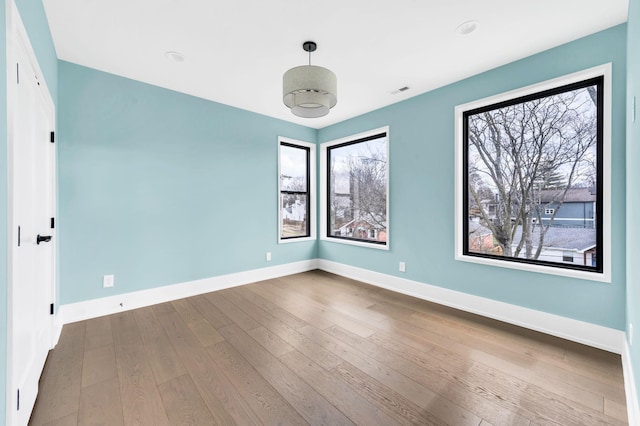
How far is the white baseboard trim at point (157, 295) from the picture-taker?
2859 mm

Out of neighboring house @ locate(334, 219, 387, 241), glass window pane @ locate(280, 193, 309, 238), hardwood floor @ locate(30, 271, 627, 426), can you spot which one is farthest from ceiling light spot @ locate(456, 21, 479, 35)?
glass window pane @ locate(280, 193, 309, 238)

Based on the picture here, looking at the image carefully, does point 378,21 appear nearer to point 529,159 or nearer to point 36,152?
point 529,159

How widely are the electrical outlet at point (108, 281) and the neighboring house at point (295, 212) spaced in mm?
2443

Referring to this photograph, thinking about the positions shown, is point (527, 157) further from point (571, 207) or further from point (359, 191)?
point (359, 191)

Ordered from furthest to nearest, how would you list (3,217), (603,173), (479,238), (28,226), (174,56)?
(479,238)
(174,56)
(603,173)
(28,226)
(3,217)

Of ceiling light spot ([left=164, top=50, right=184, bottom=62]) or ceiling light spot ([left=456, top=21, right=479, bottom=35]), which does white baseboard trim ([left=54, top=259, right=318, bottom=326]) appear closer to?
ceiling light spot ([left=164, top=50, right=184, bottom=62])

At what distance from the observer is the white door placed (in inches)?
49.6

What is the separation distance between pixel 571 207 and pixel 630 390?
148cm

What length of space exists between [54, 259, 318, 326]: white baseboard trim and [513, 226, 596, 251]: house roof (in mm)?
3477

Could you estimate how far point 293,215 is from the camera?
4875mm

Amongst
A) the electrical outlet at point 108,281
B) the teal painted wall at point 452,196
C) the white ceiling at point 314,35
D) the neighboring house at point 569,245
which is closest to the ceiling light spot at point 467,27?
the white ceiling at point 314,35

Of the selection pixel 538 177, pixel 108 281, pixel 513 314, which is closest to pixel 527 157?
pixel 538 177

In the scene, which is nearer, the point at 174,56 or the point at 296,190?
the point at 174,56

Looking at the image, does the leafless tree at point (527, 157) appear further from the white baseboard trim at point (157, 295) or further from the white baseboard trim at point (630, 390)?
the white baseboard trim at point (157, 295)
